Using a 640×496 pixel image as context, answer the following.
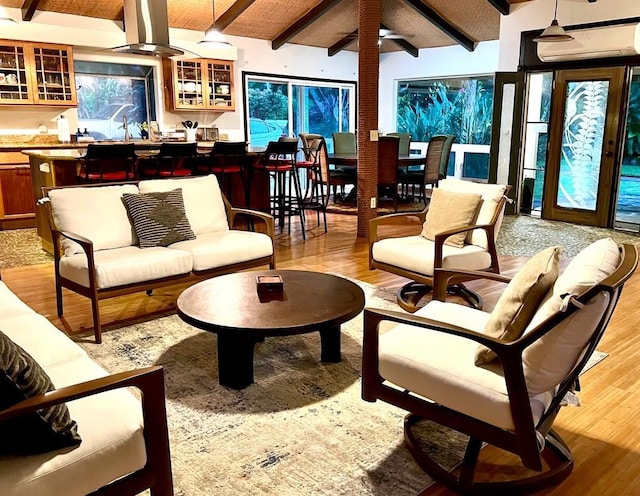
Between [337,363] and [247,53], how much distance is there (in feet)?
24.1

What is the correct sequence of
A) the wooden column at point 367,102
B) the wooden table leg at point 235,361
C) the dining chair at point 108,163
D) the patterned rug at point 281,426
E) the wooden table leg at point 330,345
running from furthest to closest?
the wooden column at point 367,102
the dining chair at point 108,163
the wooden table leg at point 330,345
the wooden table leg at point 235,361
the patterned rug at point 281,426

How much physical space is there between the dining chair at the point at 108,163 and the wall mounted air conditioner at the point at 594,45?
5.32 metres

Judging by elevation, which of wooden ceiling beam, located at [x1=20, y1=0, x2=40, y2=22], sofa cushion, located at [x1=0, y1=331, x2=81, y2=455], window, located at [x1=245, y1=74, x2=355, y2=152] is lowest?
sofa cushion, located at [x1=0, y1=331, x2=81, y2=455]

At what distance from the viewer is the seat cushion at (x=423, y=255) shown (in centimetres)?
353

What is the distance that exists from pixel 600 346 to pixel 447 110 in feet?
25.5

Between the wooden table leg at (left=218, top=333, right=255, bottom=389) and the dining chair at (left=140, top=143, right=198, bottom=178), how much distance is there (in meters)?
3.28

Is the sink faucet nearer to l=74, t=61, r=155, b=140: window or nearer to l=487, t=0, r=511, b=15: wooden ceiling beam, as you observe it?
l=74, t=61, r=155, b=140: window

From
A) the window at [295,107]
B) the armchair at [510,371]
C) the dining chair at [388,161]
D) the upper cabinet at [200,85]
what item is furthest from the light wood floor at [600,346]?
the window at [295,107]

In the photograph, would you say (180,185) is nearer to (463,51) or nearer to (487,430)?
(487,430)

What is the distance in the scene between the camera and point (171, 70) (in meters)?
8.15

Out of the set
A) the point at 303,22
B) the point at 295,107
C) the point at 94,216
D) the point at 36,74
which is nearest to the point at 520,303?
the point at 94,216

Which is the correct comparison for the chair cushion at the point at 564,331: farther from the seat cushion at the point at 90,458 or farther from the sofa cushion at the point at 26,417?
the sofa cushion at the point at 26,417

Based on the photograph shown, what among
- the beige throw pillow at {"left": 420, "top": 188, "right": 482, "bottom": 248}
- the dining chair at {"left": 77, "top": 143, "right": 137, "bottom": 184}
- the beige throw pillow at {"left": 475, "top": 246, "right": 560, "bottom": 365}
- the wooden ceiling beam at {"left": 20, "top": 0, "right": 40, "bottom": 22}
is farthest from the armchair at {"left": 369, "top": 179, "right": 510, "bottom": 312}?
the wooden ceiling beam at {"left": 20, "top": 0, "right": 40, "bottom": 22}

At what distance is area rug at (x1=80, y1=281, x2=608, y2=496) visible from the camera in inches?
78.0
